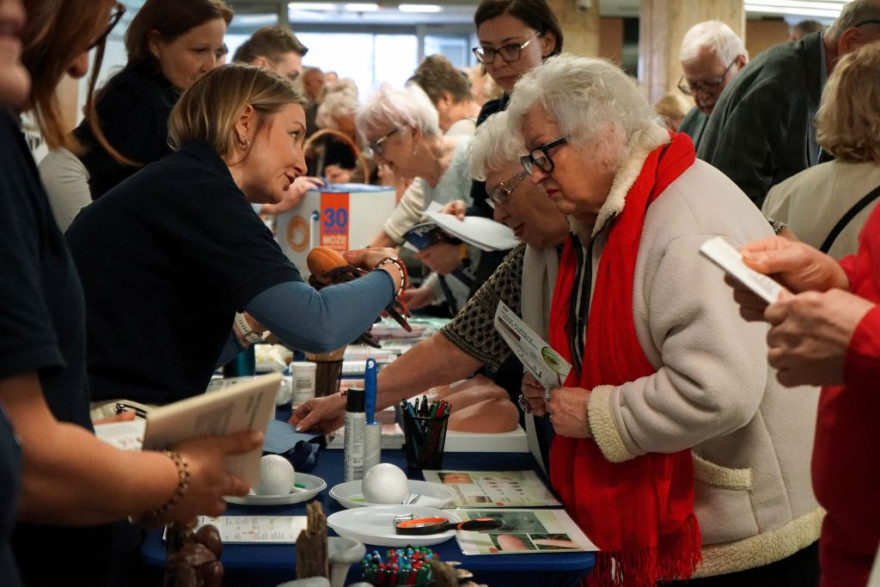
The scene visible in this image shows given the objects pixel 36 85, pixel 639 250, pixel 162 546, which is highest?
pixel 36 85

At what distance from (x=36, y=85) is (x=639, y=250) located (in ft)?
4.13

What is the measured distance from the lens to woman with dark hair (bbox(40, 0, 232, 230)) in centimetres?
345

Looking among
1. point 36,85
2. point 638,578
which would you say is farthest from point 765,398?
point 36,85

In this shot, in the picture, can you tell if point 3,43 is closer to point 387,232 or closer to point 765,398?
point 765,398

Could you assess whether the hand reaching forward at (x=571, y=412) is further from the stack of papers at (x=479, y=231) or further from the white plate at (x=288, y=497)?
the stack of papers at (x=479, y=231)

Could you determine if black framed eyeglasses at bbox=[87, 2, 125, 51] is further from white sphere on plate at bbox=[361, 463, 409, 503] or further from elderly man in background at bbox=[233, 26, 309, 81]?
elderly man in background at bbox=[233, 26, 309, 81]

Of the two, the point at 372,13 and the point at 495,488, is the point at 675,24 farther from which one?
the point at 495,488

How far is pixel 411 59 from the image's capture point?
1617 centimetres

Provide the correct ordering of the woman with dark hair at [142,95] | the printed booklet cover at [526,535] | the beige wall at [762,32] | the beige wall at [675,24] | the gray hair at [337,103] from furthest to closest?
the beige wall at [762,32] → the beige wall at [675,24] → the gray hair at [337,103] → the woman with dark hair at [142,95] → the printed booklet cover at [526,535]

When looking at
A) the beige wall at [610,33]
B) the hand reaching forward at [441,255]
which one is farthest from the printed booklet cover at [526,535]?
the beige wall at [610,33]

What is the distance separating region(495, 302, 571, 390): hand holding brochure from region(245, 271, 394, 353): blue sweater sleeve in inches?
11.8

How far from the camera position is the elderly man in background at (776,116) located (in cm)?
411

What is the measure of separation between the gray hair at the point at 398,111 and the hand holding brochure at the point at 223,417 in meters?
3.28

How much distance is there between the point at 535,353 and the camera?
7.20 ft
